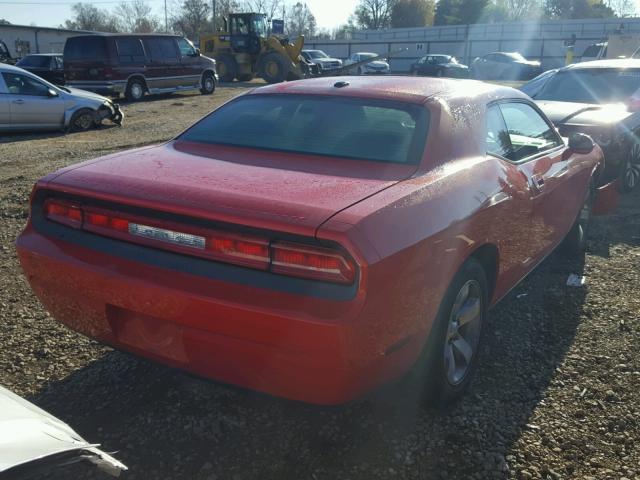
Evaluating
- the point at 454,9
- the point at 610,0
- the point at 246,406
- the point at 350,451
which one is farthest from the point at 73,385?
the point at 610,0

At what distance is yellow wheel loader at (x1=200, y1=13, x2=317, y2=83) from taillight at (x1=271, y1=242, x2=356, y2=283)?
25.2 meters

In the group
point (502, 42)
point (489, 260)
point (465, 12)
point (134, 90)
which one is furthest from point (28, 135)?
point (465, 12)

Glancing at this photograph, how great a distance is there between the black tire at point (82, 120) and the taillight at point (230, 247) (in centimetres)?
1128

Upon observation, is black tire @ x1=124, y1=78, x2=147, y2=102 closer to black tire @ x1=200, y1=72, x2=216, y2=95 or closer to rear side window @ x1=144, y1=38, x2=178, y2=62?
rear side window @ x1=144, y1=38, x2=178, y2=62

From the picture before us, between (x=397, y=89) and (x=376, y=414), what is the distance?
5.83 feet

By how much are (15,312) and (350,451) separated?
8.13 ft

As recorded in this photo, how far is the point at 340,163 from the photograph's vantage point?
2959 millimetres

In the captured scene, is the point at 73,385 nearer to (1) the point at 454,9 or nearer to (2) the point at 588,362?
(2) the point at 588,362

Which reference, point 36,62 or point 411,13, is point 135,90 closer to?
point 36,62

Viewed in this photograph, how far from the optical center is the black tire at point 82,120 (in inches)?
508

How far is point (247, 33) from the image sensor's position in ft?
91.7

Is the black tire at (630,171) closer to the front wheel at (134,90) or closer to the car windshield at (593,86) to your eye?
the car windshield at (593,86)

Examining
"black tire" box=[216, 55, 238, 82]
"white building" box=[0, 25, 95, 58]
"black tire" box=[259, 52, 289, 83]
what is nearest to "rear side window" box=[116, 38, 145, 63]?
"black tire" box=[259, 52, 289, 83]

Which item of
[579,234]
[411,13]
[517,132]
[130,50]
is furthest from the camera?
[411,13]
